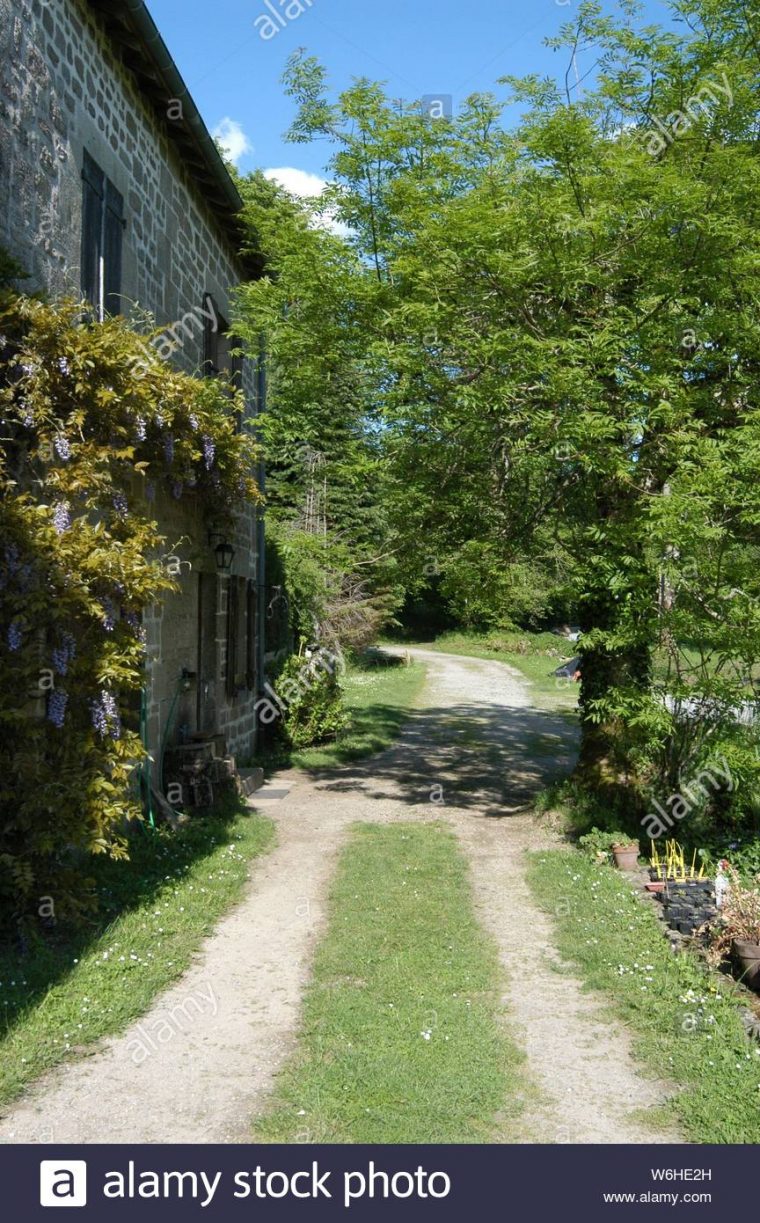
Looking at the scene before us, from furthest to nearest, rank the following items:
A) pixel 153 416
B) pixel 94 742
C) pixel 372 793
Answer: pixel 372 793 → pixel 153 416 → pixel 94 742

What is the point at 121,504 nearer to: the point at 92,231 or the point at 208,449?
the point at 208,449

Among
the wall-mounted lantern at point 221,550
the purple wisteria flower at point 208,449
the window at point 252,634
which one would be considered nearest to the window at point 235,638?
the window at point 252,634

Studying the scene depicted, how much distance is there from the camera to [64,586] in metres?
5.50

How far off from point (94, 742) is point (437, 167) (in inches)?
249

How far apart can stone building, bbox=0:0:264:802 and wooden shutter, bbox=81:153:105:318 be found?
0.05 feet

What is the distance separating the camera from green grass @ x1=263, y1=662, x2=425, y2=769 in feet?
45.1

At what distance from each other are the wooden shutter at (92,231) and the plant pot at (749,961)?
18.9ft

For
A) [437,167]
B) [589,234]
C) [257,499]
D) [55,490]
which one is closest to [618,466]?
[589,234]

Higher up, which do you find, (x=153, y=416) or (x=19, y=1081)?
(x=153, y=416)

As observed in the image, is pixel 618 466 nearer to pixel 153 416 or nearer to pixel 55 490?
pixel 153 416

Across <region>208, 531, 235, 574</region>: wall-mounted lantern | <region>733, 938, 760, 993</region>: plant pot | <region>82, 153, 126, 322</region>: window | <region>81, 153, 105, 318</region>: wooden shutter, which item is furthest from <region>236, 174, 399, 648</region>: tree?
<region>733, 938, 760, 993</region>: plant pot

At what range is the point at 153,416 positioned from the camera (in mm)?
6395

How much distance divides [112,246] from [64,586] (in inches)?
124

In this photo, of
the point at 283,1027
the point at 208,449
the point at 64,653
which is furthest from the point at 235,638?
the point at 283,1027
